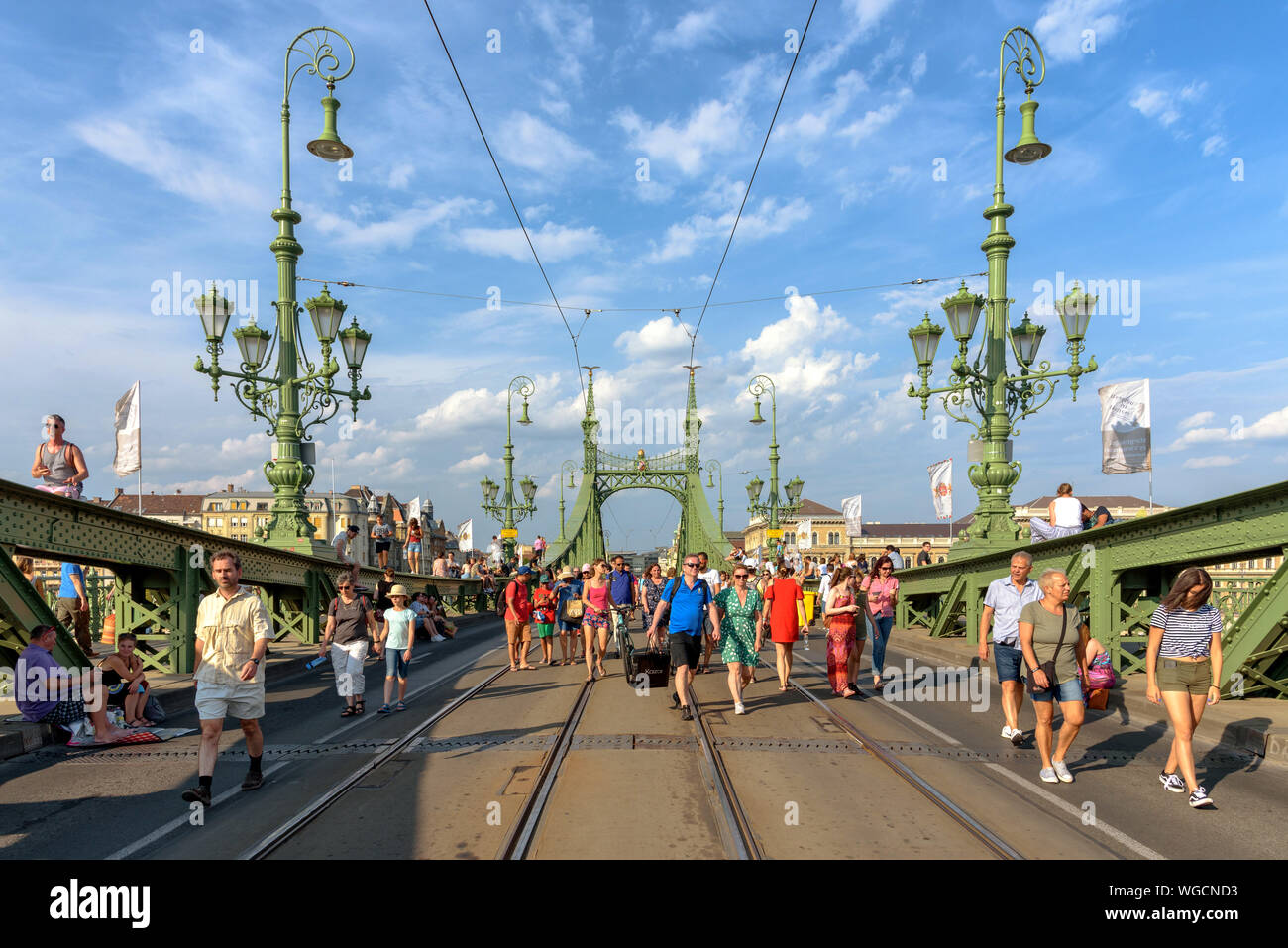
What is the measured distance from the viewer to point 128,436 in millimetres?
12484

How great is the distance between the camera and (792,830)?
5.10 meters

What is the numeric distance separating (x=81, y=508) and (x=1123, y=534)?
37.2 feet

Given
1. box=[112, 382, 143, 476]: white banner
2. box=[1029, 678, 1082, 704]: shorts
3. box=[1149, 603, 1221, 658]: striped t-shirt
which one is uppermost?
box=[112, 382, 143, 476]: white banner

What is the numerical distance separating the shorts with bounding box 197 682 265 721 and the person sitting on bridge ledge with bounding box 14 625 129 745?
2.50 m

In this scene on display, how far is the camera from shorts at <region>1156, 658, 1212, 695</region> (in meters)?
5.99

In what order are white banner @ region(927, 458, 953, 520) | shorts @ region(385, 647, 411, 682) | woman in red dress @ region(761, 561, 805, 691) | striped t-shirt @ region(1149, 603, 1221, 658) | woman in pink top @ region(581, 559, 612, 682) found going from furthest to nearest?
white banner @ region(927, 458, 953, 520), woman in pink top @ region(581, 559, 612, 682), woman in red dress @ region(761, 561, 805, 691), shorts @ region(385, 647, 411, 682), striped t-shirt @ region(1149, 603, 1221, 658)

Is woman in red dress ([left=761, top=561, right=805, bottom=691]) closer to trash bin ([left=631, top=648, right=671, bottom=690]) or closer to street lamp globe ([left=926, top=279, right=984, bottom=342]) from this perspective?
trash bin ([left=631, top=648, right=671, bottom=690])

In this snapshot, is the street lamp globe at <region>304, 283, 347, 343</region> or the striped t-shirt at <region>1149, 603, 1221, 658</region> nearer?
the striped t-shirt at <region>1149, 603, 1221, 658</region>

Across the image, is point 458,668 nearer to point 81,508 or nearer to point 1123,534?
point 81,508

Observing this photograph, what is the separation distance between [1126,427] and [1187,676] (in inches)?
301

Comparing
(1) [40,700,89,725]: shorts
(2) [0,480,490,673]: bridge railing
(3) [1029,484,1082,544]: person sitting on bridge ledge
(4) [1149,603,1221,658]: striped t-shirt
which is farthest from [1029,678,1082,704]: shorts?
(2) [0,480,490,673]: bridge railing

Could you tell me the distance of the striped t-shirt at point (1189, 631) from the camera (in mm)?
5984

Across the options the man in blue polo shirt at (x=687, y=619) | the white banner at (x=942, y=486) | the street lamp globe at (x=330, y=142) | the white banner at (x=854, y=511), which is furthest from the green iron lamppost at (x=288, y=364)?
the white banner at (x=854, y=511)

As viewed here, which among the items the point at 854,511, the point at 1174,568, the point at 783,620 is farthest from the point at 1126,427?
the point at 854,511
